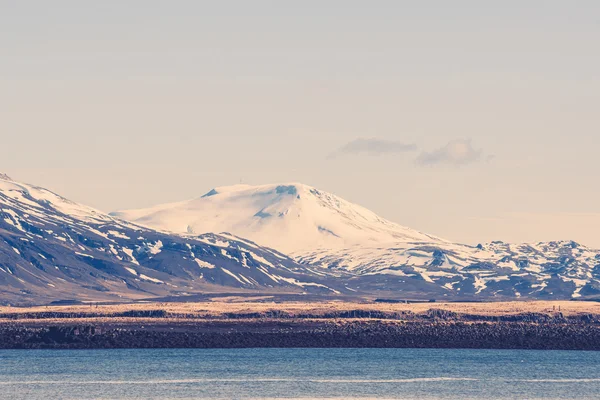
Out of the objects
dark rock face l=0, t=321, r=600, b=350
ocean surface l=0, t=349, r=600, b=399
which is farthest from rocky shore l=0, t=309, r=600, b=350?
ocean surface l=0, t=349, r=600, b=399

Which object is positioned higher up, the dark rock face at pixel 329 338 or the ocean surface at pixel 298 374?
the ocean surface at pixel 298 374

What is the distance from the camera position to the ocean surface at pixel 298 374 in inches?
4739

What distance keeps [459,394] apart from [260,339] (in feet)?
219

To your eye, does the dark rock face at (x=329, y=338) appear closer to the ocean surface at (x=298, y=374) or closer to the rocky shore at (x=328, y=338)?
the rocky shore at (x=328, y=338)

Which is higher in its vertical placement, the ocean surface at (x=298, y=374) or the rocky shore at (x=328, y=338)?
the ocean surface at (x=298, y=374)

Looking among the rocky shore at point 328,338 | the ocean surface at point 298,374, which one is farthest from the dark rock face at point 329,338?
the ocean surface at point 298,374

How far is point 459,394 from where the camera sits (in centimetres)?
12056

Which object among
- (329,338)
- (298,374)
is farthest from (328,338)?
(298,374)

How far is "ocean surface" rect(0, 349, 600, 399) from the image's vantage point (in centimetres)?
12038

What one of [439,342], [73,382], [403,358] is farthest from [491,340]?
[73,382]

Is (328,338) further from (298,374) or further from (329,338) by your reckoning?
(298,374)

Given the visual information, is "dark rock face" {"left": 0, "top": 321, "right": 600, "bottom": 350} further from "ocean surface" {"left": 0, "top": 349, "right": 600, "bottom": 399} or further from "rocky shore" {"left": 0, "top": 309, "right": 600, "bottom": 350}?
"ocean surface" {"left": 0, "top": 349, "right": 600, "bottom": 399}

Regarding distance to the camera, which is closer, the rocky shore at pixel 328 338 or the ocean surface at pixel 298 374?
the ocean surface at pixel 298 374

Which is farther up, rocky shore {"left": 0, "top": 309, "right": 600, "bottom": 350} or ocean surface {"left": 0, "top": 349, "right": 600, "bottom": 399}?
ocean surface {"left": 0, "top": 349, "right": 600, "bottom": 399}
